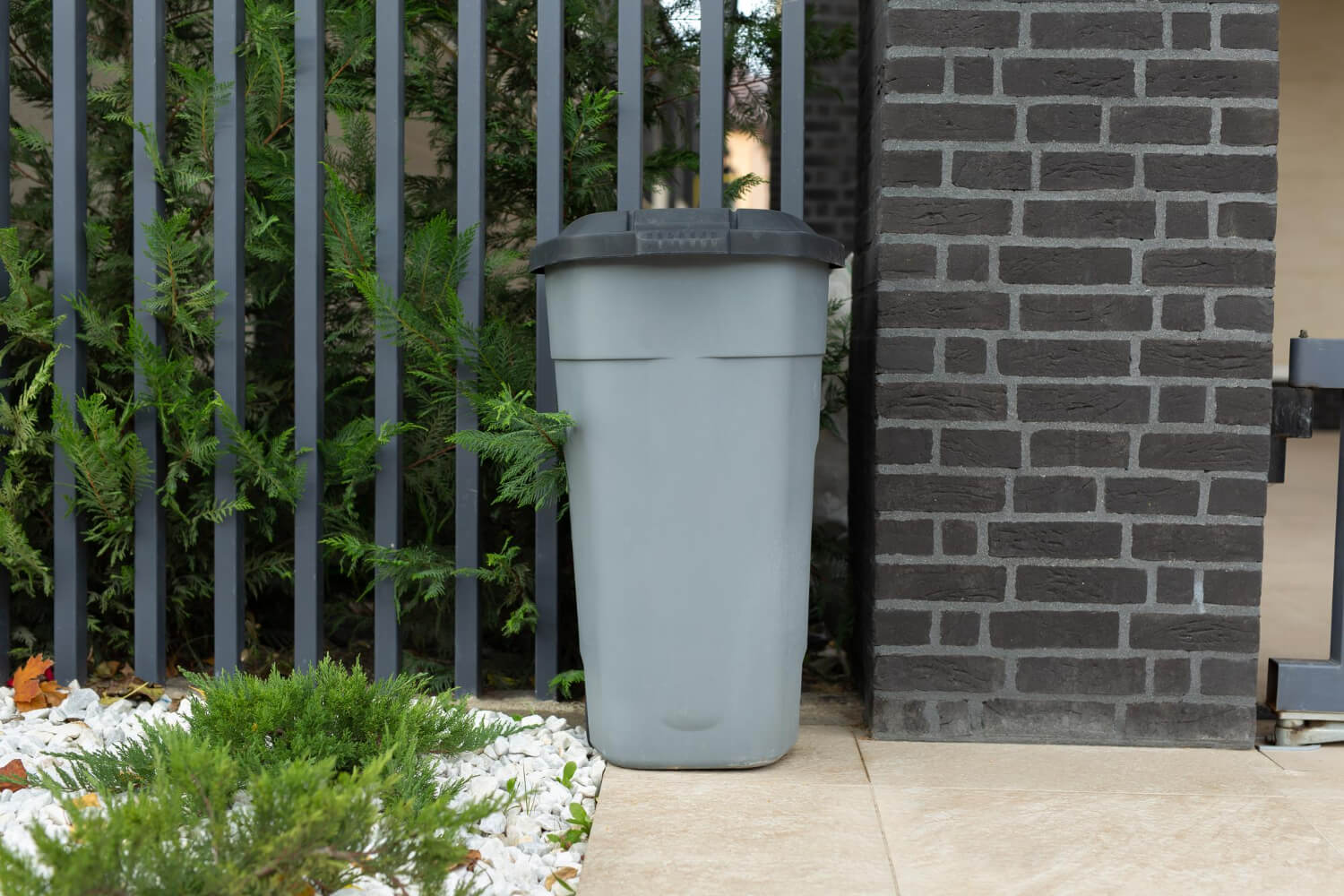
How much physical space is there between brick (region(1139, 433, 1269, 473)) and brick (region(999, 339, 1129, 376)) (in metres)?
0.16

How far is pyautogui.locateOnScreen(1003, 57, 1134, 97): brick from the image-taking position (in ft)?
7.38

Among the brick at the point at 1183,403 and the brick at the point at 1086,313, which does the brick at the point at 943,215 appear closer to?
the brick at the point at 1086,313

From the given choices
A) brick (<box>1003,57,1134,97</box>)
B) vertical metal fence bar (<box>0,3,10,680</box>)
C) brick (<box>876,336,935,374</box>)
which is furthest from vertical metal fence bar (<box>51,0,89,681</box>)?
brick (<box>1003,57,1134,97</box>)

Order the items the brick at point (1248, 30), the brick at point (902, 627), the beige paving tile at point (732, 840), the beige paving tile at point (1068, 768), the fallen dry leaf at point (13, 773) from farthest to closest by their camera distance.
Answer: the brick at point (902, 627)
the brick at point (1248, 30)
the beige paving tile at point (1068, 768)
the fallen dry leaf at point (13, 773)
the beige paving tile at point (732, 840)

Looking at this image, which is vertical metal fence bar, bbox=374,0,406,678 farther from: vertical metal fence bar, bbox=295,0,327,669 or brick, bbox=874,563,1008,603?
brick, bbox=874,563,1008,603

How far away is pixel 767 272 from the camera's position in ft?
6.68

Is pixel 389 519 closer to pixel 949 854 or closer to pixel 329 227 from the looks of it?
pixel 329 227

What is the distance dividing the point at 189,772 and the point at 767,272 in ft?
3.99

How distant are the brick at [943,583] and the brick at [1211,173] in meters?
0.84

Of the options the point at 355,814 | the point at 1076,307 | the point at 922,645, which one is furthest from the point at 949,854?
the point at 1076,307

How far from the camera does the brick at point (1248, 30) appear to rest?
222cm

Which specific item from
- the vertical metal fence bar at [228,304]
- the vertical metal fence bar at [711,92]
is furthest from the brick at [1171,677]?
the vertical metal fence bar at [228,304]

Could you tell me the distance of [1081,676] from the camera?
7.57ft

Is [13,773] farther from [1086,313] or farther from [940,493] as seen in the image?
[1086,313]
